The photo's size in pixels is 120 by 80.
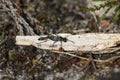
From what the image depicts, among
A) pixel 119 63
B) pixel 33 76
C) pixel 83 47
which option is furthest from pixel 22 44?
pixel 119 63

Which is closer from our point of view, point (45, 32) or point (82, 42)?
point (82, 42)

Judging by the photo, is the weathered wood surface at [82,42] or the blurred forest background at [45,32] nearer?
the blurred forest background at [45,32]

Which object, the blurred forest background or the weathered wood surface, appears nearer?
the blurred forest background
